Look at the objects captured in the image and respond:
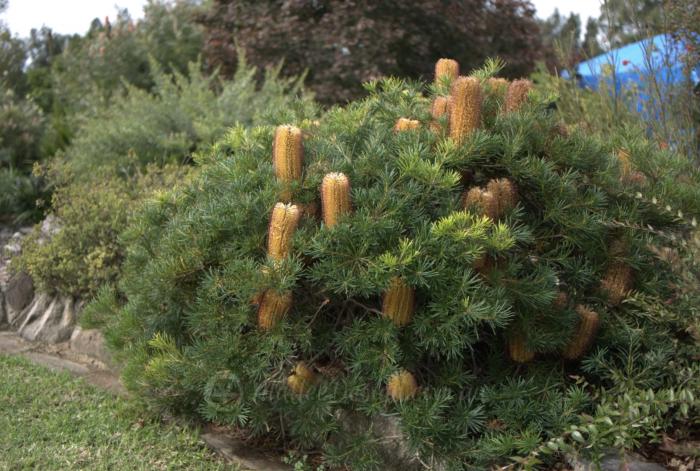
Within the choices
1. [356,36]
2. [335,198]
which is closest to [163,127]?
[356,36]

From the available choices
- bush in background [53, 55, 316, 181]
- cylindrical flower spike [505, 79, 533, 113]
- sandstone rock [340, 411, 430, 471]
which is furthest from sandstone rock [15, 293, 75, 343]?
cylindrical flower spike [505, 79, 533, 113]

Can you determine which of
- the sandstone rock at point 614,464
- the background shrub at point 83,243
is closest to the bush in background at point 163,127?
the background shrub at point 83,243

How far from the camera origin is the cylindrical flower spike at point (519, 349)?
3721 millimetres

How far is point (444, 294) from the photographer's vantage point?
343 cm

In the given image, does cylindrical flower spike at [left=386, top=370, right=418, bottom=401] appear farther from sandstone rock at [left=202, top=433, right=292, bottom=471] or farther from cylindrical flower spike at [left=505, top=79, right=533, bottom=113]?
cylindrical flower spike at [left=505, top=79, right=533, bottom=113]

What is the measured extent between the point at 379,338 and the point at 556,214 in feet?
3.38

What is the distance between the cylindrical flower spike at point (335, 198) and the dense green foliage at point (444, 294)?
6 centimetres

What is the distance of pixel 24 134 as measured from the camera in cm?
Answer: 986

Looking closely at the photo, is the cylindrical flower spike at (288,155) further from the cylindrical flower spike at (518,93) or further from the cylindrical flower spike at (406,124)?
the cylindrical flower spike at (518,93)

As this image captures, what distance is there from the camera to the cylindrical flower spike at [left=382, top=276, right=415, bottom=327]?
3543 millimetres

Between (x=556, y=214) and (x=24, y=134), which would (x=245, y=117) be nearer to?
(x=24, y=134)

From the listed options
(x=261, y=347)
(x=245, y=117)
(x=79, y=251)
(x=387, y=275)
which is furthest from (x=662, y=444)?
(x=245, y=117)

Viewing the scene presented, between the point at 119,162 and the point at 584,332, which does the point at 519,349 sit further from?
the point at 119,162

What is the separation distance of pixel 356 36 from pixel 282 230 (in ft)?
24.6
